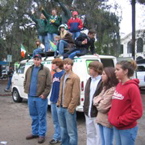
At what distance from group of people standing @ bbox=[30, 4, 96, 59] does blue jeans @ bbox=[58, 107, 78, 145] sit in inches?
138

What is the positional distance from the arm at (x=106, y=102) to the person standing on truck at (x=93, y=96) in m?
0.41

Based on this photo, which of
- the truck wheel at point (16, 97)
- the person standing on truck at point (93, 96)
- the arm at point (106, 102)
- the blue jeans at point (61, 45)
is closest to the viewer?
the arm at point (106, 102)

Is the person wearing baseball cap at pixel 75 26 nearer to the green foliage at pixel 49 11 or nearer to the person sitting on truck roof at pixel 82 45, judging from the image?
the person sitting on truck roof at pixel 82 45

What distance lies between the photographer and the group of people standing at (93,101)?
2910 millimetres

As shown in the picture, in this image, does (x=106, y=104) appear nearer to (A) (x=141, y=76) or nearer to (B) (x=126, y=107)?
(B) (x=126, y=107)

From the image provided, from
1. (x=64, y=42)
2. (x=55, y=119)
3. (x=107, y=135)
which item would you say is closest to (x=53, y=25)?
(x=64, y=42)

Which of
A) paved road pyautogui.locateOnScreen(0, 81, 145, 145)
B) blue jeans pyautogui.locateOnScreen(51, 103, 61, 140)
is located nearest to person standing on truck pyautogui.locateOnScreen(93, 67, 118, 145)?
blue jeans pyautogui.locateOnScreen(51, 103, 61, 140)

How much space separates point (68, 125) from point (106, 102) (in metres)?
1.25

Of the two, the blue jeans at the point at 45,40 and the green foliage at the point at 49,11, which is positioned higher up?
the green foliage at the point at 49,11

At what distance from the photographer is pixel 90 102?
153 inches

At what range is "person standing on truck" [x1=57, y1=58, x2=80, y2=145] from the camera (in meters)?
4.21

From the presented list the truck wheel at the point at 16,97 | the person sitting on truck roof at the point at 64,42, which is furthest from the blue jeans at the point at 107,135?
the truck wheel at the point at 16,97

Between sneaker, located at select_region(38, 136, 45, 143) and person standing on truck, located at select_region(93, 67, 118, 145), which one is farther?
sneaker, located at select_region(38, 136, 45, 143)

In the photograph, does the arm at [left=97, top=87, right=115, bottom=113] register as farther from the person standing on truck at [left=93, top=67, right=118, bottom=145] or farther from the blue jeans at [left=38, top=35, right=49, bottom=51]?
the blue jeans at [left=38, top=35, right=49, bottom=51]
